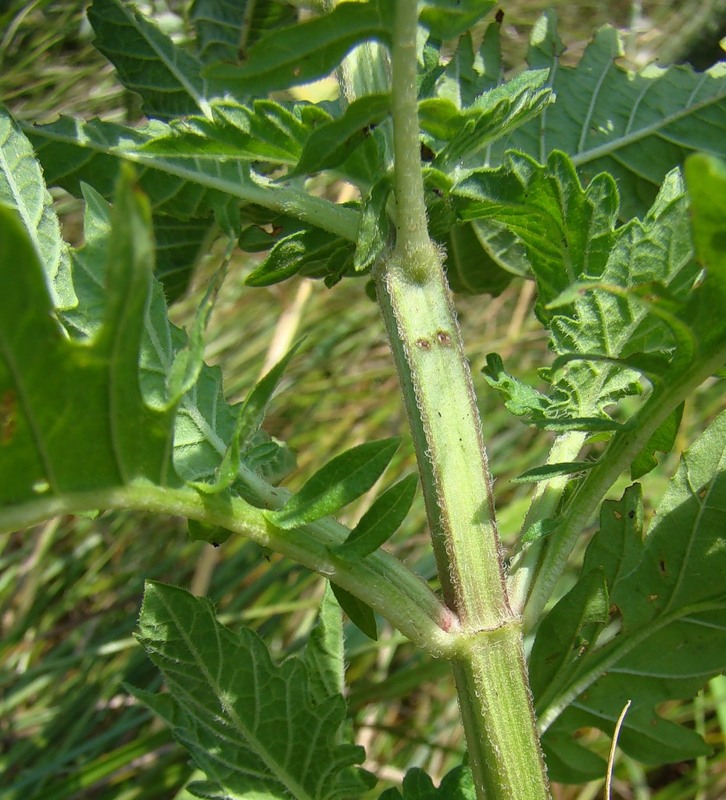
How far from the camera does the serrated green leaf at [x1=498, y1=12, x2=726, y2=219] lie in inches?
65.0

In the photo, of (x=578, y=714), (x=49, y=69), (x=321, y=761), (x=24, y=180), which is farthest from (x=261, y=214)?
(x=49, y=69)

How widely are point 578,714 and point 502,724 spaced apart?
1.36 feet

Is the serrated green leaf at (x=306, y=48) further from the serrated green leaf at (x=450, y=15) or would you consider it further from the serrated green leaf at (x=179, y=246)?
the serrated green leaf at (x=179, y=246)

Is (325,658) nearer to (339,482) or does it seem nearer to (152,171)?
(339,482)

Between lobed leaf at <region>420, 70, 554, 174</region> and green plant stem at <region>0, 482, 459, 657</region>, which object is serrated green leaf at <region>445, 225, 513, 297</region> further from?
green plant stem at <region>0, 482, 459, 657</region>

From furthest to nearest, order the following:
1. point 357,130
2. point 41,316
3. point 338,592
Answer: point 338,592
point 357,130
point 41,316

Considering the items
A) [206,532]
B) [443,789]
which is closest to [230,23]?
[206,532]

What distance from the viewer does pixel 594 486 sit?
3.67 ft

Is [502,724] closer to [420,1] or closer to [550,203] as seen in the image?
[550,203]

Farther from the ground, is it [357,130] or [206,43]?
[206,43]

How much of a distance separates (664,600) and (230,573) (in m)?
1.65

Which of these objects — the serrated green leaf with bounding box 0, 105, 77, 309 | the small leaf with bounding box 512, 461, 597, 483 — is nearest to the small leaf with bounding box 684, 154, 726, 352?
the small leaf with bounding box 512, 461, 597, 483

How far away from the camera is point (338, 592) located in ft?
3.72

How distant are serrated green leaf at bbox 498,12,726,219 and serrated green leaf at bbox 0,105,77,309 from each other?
83cm
